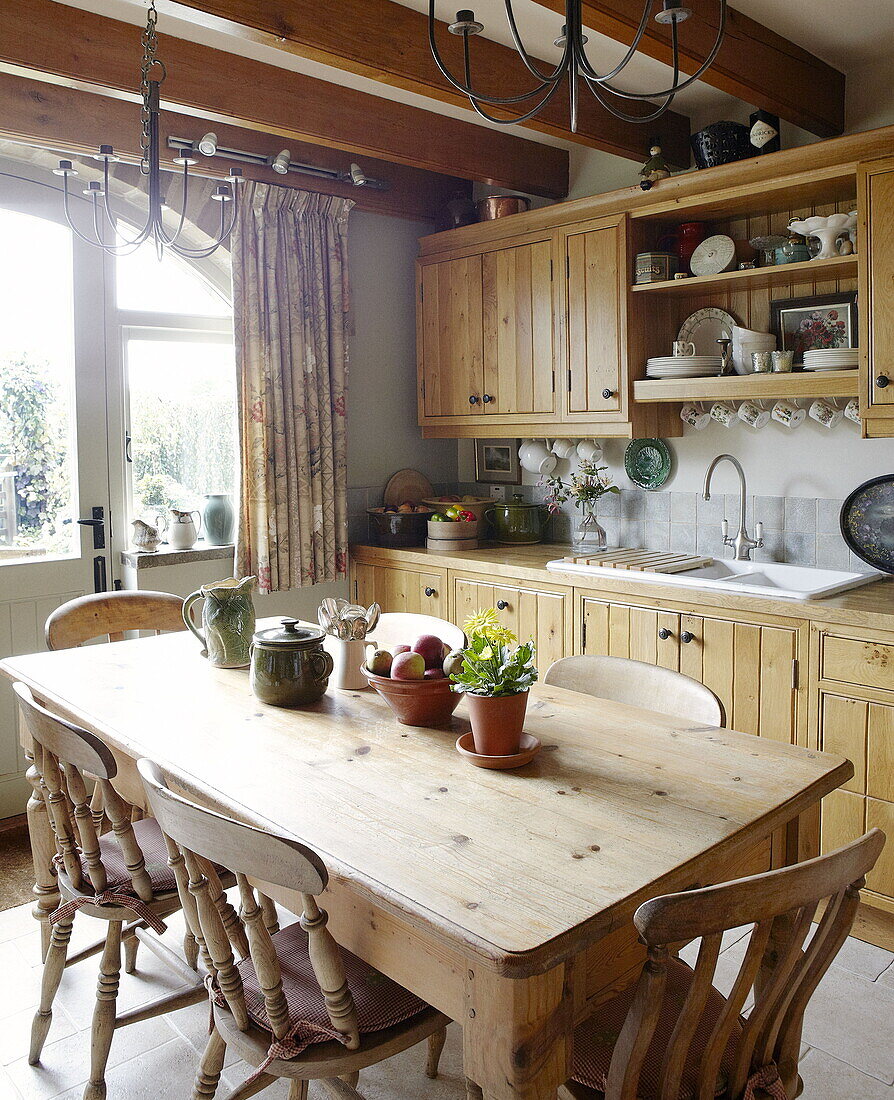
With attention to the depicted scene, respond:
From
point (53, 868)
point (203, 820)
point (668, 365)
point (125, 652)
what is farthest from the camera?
point (668, 365)

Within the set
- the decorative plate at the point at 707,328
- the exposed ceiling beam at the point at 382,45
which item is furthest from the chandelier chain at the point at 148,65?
the decorative plate at the point at 707,328

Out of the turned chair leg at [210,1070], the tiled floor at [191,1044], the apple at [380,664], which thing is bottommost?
the tiled floor at [191,1044]

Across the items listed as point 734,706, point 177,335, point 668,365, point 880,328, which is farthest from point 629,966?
point 177,335

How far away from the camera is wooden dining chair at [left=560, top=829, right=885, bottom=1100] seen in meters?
1.17

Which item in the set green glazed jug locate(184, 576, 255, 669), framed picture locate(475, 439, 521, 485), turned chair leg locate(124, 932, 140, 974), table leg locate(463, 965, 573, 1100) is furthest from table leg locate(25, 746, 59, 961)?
framed picture locate(475, 439, 521, 485)

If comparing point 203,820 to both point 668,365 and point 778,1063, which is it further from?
point 668,365

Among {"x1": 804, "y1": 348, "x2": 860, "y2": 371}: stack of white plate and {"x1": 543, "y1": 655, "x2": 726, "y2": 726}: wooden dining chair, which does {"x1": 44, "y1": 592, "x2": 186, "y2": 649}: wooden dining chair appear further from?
{"x1": 804, "y1": 348, "x2": 860, "y2": 371}: stack of white plate

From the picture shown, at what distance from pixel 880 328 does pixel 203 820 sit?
245 cm

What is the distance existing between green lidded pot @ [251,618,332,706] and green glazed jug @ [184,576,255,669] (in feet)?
0.92

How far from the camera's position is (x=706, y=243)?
11.2 ft

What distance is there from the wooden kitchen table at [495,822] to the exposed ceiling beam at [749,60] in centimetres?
175

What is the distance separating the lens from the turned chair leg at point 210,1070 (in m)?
1.70

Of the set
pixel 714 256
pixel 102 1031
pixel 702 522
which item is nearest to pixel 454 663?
pixel 102 1031

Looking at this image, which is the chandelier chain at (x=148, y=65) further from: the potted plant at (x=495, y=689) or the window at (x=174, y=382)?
the window at (x=174, y=382)
